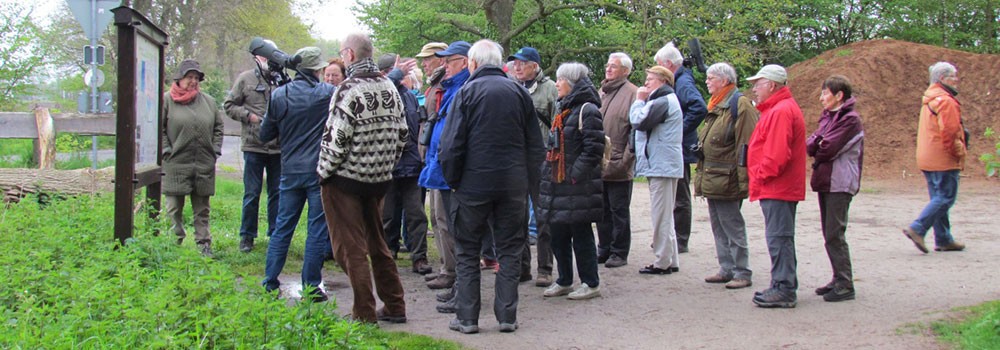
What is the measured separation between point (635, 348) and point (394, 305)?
5.41 feet

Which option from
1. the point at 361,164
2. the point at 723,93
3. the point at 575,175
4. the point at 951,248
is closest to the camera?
the point at 361,164

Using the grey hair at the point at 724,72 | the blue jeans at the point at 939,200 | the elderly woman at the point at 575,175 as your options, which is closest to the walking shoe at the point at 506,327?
the elderly woman at the point at 575,175

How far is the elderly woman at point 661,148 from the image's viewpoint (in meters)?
7.65

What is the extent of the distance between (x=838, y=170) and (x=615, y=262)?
238 centimetres

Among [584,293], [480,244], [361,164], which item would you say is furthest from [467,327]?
[584,293]

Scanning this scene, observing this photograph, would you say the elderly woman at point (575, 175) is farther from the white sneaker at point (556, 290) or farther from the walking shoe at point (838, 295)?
the walking shoe at point (838, 295)

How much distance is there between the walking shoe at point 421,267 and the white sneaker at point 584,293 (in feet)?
5.07

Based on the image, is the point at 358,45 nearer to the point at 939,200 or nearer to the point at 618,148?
the point at 618,148

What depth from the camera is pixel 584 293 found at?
6836 millimetres

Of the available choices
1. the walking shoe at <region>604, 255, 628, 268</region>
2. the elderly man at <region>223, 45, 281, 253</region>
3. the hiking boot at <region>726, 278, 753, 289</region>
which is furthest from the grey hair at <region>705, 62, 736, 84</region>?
the elderly man at <region>223, 45, 281, 253</region>

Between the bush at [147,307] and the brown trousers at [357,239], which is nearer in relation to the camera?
the bush at [147,307]

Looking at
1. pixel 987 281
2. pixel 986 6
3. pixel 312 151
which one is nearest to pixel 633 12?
pixel 986 6

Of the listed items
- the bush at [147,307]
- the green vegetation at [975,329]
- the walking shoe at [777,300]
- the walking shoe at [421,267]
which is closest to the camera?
the bush at [147,307]

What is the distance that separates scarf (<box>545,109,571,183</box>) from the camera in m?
6.48
